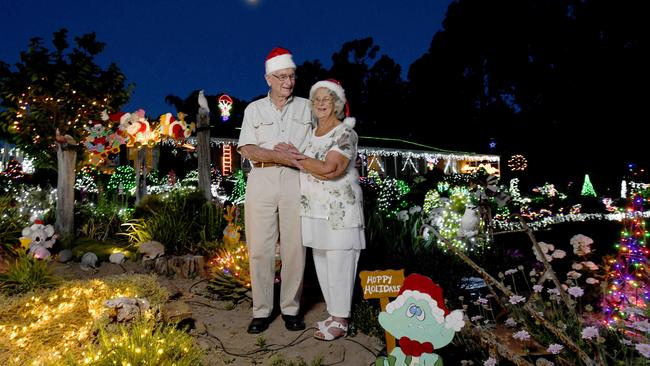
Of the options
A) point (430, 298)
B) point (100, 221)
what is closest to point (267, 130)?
point (430, 298)

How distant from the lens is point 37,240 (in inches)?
248

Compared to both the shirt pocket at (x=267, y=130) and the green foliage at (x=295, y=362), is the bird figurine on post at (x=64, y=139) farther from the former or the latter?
the green foliage at (x=295, y=362)

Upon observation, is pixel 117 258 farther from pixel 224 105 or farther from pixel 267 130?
pixel 224 105

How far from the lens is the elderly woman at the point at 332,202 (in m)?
3.38

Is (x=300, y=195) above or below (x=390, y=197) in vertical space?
above

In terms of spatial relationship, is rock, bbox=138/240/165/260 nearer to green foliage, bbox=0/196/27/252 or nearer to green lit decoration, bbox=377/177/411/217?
green foliage, bbox=0/196/27/252

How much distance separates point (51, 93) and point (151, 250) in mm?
2921

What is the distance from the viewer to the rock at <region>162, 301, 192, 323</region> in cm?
378

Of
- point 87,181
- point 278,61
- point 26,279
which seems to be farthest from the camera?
point 87,181

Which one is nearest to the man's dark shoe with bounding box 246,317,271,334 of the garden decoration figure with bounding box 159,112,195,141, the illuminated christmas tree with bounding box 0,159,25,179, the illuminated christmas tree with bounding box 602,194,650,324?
the illuminated christmas tree with bounding box 602,194,650,324

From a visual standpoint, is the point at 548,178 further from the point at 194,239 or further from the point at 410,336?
the point at 410,336

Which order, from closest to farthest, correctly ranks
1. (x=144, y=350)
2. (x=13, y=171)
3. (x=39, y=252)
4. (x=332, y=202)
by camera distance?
1. (x=144, y=350)
2. (x=332, y=202)
3. (x=39, y=252)
4. (x=13, y=171)

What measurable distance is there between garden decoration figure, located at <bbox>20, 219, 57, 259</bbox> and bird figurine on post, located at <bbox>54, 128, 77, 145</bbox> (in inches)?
60.4

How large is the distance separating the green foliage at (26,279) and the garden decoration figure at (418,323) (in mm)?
4070
